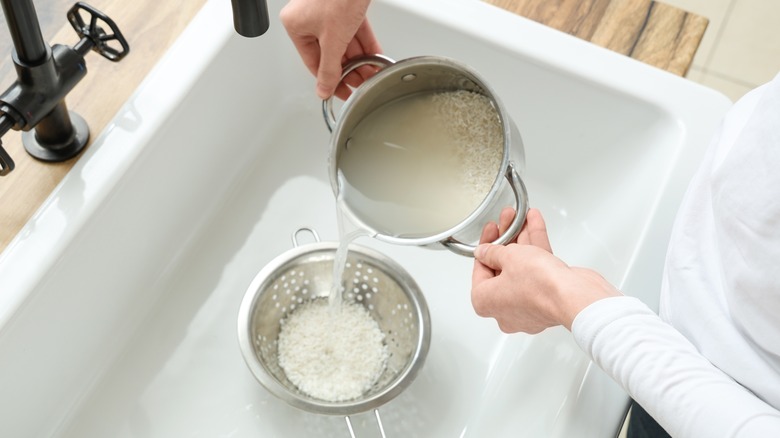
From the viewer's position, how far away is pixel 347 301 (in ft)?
3.46

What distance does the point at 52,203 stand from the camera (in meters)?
0.84

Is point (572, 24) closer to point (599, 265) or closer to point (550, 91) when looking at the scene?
point (550, 91)

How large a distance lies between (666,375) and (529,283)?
0.50ft

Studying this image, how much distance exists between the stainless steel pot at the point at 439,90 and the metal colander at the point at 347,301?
204 millimetres

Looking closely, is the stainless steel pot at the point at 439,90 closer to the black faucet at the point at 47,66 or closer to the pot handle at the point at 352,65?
the pot handle at the point at 352,65

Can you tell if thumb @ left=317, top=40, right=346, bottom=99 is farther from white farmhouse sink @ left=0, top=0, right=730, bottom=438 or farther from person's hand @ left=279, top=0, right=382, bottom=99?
white farmhouse sink @ left=0, top=0, right=730, bottom=438

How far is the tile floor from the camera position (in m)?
1.97

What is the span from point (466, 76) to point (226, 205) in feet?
1.42

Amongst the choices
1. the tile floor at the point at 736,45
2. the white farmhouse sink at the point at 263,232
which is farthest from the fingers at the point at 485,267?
the tile floor at the point at 736,45

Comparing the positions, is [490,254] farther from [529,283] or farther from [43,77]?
[43,77]

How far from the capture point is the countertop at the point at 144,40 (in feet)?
2.83

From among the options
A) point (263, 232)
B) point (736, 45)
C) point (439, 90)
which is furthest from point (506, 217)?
point (736, 45)

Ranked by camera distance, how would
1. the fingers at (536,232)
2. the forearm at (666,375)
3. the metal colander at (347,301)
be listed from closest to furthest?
1. the forearm at (666,375)
2. the fingers at (536,232)
3. the metal colander at (347,301)

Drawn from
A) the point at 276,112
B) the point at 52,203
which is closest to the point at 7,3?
the point at 52,203
